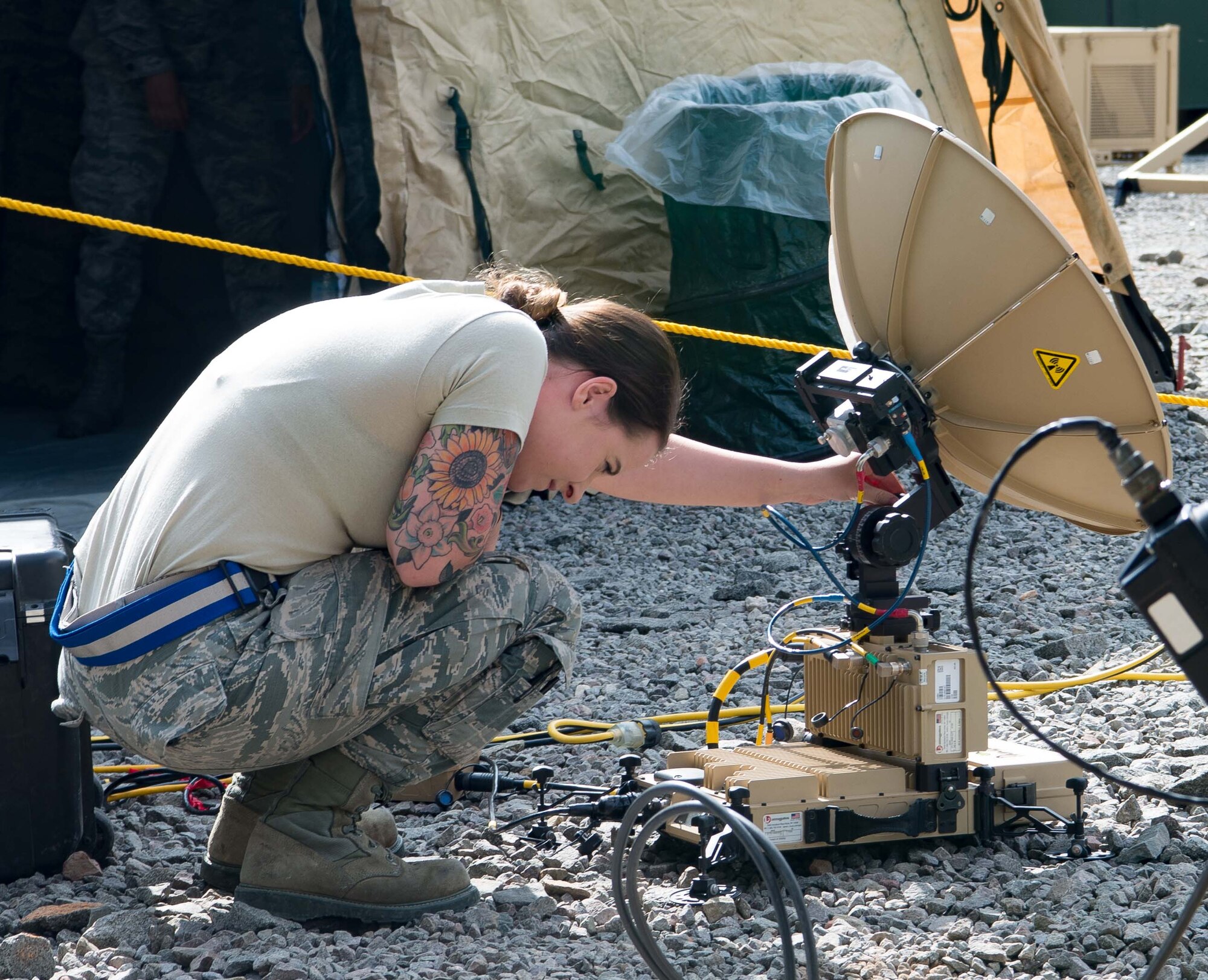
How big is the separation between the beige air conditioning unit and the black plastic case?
11.1m

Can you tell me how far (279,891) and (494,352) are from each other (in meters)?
0.91

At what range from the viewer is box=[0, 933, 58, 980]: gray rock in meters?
2.01

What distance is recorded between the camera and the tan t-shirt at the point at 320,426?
201 centimetres

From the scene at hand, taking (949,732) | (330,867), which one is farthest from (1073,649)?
(330,867)

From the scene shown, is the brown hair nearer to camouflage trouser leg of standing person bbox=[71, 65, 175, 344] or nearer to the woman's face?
the woman's face

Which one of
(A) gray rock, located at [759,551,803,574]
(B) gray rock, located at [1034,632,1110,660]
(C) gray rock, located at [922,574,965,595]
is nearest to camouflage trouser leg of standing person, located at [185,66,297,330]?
(A) gray rock, located at [759,551,803,574]

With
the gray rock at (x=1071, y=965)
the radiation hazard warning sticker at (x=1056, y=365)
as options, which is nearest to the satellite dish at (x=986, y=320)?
the radiation hazard warning sticker at (x=1056, y=365)

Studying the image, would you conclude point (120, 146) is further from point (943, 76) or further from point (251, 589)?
point (251, 589)

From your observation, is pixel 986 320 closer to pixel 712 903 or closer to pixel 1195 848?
pixel 1195 848

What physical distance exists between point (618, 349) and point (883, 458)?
516 mm

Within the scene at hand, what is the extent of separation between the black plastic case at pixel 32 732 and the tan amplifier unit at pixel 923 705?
1333mm

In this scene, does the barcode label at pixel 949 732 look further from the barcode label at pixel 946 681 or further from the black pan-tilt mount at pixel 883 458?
the black pan-tilt mount at pixel 883 458

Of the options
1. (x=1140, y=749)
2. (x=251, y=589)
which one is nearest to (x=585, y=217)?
(x=1140, y=749)

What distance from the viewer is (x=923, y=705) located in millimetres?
2330
